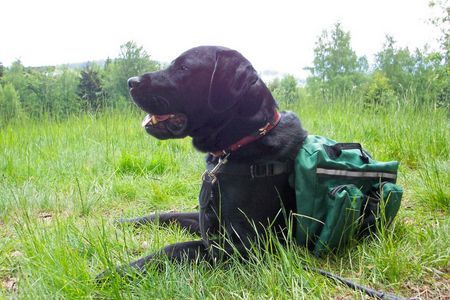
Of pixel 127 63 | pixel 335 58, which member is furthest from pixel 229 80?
pixel 335 58

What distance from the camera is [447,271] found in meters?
1.77

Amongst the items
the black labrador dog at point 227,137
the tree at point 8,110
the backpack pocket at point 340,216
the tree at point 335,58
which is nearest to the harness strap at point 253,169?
the black labrador dog at point 227,137

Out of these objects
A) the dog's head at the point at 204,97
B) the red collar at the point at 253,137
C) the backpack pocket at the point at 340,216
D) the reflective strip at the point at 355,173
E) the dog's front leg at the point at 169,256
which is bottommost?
the dog's front leg at the point at 169,256

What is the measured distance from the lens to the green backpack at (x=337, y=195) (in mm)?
1948

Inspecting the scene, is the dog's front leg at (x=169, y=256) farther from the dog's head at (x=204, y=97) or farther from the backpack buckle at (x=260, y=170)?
the dog's head at (x=204, y=97)

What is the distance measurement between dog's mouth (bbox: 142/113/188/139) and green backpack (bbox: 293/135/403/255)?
645 millimetres

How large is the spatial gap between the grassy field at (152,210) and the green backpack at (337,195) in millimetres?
101

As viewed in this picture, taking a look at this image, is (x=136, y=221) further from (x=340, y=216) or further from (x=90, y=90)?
(x=90, y=90)

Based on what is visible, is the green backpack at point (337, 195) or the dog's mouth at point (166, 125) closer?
the green backpack at point (337, 195)

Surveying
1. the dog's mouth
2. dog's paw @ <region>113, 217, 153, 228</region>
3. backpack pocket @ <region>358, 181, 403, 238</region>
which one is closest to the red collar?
the dog's mouth

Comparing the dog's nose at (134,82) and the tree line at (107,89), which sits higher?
the dog's nose at (134,82)

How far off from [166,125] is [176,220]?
2.01ft

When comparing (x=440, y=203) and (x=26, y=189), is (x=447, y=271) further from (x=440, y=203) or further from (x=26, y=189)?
(x=26, y=189)

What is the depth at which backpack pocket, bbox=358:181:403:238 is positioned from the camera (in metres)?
2.03
